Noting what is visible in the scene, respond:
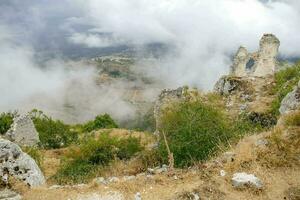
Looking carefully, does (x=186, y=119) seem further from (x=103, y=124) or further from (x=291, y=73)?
(x=103, y=124)

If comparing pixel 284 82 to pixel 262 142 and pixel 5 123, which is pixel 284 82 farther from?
pixel 5 123

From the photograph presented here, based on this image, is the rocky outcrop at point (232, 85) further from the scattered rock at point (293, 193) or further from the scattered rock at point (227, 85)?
the scattered rock at point (293, 193)

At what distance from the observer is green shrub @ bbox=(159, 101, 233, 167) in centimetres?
2130

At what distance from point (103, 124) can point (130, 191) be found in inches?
2041

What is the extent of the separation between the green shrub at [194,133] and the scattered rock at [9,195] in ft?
21.8

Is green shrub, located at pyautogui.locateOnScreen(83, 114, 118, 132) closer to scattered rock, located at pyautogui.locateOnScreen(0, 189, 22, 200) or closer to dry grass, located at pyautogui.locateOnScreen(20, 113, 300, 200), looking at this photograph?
dry grass, located at pyautogui.locateOnScreen(20, 113, 300, 200)

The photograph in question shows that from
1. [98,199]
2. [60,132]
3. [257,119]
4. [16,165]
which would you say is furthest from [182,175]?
[60,132]

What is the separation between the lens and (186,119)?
2420 cm

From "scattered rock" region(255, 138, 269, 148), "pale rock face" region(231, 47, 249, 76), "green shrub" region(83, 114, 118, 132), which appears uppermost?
"pale rock face" region(231, 47, 249, 76)

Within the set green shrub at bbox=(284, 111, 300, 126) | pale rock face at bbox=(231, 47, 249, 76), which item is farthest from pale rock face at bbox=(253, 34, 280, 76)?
green shrub at bbox=(284, 111, 300, 126)

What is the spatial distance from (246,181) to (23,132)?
27970 mm

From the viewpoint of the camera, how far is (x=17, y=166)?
624 inches

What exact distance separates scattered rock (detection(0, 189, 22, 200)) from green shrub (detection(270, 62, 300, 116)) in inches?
850

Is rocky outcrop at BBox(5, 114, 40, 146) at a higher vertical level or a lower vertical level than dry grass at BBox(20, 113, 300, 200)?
lower
